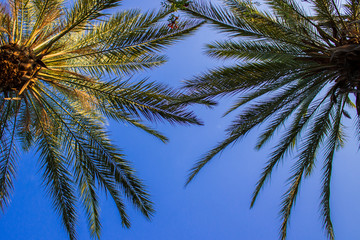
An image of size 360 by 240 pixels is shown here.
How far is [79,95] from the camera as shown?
6406 millimetres

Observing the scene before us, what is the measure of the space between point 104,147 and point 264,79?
3425 millimetres

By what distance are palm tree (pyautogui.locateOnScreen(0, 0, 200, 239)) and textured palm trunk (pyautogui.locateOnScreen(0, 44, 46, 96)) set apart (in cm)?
2

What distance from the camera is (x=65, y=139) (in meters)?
6.44

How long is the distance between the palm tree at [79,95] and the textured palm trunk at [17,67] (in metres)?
0.02

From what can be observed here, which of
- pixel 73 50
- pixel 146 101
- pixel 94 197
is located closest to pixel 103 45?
pixel 73 50

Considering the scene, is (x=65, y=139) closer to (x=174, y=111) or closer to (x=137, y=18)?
(x=174, y=111)

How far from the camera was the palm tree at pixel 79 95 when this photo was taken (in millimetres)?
5969

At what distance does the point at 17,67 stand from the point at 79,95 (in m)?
1.26

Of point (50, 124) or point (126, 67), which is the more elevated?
point (126, 67)

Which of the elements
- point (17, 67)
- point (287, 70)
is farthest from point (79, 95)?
point (287, 70)

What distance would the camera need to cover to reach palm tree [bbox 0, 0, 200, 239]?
5.97 meters

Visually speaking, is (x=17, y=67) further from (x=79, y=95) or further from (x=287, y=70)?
(x=287, y=70)

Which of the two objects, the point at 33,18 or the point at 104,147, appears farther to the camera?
the point at 33,18

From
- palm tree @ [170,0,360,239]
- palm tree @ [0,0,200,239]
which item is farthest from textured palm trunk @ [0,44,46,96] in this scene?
palm tree @ [170,0,360,239]
